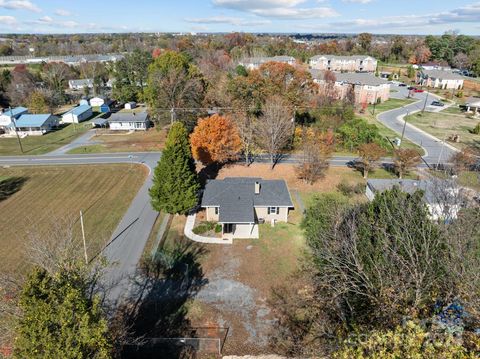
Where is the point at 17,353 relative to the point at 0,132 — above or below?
above

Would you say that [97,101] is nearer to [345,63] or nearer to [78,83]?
[78,83]

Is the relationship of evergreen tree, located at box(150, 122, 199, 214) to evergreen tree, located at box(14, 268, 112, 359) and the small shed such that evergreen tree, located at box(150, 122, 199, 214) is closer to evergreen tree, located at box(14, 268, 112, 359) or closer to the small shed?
evergreen tree, located at box(14, 268, 112, 359)

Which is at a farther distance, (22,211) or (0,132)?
(0,132)

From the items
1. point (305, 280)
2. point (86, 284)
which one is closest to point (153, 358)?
point (86, 284)

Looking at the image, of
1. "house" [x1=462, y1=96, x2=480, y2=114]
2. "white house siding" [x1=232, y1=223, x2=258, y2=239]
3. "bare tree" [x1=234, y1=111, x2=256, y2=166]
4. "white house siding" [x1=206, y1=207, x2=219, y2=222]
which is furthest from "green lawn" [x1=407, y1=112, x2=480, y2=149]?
"white house siding" [x1=206, y1=207, x2=219, y2=222]

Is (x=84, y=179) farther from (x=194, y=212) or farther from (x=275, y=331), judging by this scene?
(x=275, y=331)

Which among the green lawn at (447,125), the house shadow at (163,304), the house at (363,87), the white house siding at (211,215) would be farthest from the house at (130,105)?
the green lawn at (447,125)
